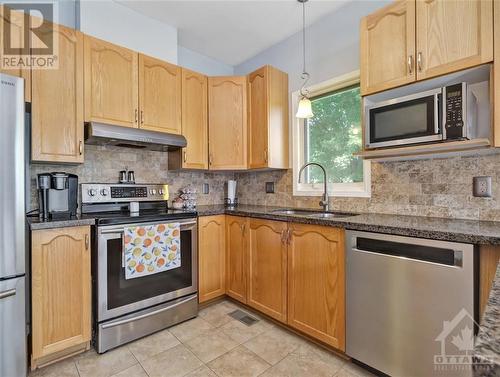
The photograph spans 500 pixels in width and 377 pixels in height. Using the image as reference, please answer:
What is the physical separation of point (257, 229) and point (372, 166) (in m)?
1.08

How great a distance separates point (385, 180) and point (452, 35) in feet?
3.23

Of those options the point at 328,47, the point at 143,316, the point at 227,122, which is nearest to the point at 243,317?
the point at 143,316

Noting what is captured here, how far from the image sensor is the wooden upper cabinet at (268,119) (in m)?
2.61

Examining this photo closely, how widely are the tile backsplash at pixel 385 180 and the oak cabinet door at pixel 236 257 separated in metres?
0.61

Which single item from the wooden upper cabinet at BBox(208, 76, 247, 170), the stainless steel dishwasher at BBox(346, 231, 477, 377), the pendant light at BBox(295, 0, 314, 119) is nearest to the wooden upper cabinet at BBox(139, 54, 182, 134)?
the wooden upper cabinet at BBox(208, 76, 247, 170)

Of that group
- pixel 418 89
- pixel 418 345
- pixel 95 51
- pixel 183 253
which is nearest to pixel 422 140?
pixel 418 89

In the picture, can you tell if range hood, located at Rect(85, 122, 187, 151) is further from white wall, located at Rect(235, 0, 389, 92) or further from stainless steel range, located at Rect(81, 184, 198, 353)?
white wall, located at Rect(235, 0, 389, 92)

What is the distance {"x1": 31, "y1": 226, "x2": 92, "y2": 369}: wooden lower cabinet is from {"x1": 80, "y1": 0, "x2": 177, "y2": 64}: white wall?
1.71 meters

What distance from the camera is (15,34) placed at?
174cm

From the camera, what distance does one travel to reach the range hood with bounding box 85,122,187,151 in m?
1.99

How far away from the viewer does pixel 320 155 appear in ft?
8.60

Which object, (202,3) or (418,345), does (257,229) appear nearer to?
(418,345)

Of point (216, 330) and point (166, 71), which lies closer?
point (216, 330)

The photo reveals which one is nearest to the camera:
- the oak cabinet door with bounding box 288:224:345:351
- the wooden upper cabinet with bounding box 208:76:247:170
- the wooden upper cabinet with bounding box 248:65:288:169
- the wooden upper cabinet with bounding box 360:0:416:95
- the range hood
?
the wooden upper cabinet with bounding box 360:0:416:95
